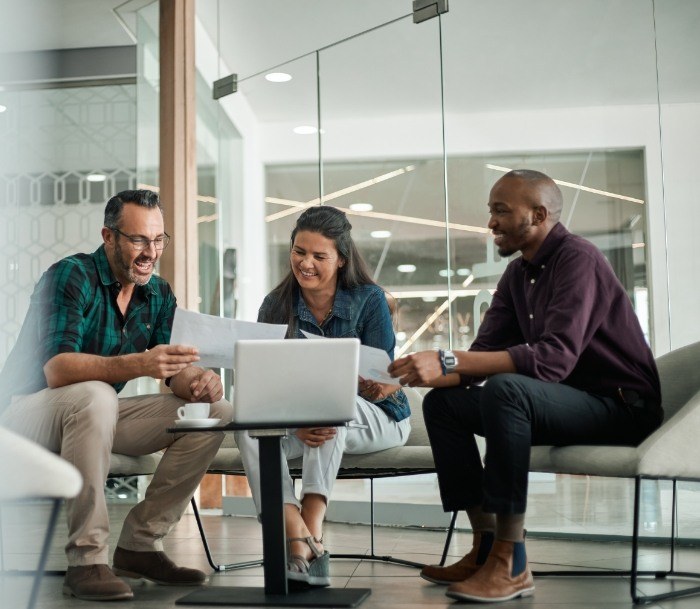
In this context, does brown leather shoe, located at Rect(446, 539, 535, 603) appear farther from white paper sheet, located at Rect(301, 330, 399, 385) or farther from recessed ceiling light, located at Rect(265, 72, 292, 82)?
recessed ceiling light, located at Rect(265, 72, 292, 82)

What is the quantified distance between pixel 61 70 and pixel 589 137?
3.68 metres

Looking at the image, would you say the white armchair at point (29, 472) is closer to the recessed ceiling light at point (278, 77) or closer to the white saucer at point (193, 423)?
the white saucer at point (193, 423)

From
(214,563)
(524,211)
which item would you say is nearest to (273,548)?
(214,563)

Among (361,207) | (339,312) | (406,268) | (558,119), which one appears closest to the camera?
(339,312)

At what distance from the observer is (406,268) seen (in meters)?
3.96

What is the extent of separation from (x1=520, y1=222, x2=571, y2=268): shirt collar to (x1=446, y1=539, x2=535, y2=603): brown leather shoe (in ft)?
2.52

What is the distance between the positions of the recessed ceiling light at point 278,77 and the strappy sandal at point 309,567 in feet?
8.82

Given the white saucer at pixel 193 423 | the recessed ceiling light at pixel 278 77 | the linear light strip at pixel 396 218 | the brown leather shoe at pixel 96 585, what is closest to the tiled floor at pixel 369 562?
the brown leather shoe at pixel 96 585

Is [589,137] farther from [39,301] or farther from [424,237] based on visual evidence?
[39,301]

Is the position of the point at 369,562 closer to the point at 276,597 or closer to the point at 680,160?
the point at 276,597

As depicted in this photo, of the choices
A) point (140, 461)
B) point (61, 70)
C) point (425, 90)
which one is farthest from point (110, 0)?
point (140, 461)

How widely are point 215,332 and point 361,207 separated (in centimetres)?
208

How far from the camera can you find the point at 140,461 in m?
2.65

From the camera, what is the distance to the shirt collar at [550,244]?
2465 mm
